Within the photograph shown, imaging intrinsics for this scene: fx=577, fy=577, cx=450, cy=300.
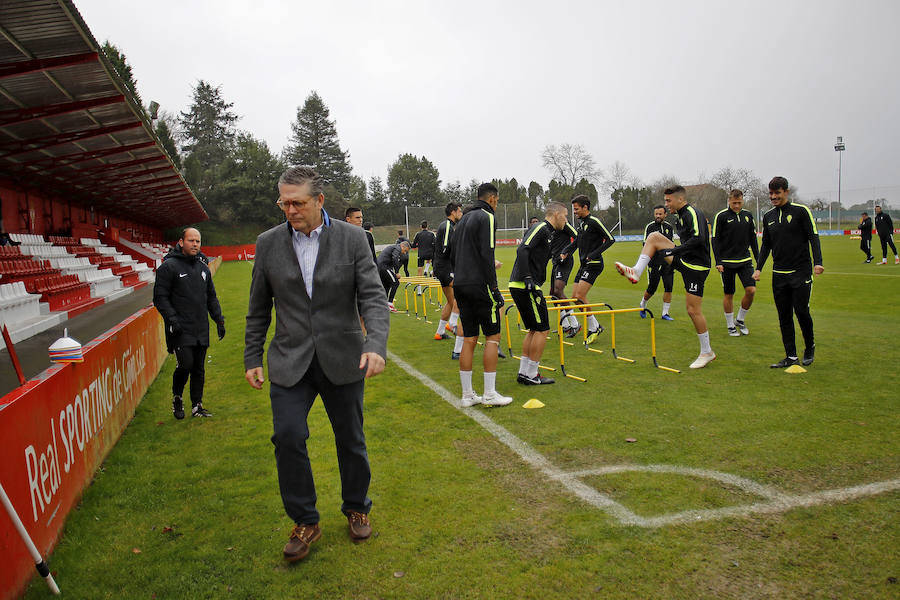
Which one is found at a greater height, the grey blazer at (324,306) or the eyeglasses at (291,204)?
the eyeglasses at (291,204)

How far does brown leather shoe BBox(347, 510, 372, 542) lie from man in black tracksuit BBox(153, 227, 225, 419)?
3.49m

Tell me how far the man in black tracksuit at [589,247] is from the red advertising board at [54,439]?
6.66m

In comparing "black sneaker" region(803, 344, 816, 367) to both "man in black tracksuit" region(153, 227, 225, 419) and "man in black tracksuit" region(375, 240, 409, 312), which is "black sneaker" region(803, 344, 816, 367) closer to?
"man in black tracksuit" region(375, 240, 409, 312)

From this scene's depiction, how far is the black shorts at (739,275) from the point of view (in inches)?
369

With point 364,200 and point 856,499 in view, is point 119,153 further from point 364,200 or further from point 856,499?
point 364,200

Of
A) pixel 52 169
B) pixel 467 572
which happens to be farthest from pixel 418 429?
pixel 52 169

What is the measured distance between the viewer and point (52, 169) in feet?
66.8

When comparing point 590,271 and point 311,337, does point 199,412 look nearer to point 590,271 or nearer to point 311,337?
point 311,337

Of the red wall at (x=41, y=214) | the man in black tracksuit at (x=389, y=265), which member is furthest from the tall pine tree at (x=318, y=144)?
the man in black tracksuit at (x=389, y=265)

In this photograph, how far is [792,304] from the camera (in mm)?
7117

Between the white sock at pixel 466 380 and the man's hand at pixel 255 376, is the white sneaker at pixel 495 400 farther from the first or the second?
the man's hand at pixel 255 376

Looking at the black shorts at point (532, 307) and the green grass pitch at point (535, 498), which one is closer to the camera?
the green grass pitch at point (535, 498)

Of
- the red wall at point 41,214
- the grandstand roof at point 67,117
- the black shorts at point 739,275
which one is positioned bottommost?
the black shorts at point 739,275

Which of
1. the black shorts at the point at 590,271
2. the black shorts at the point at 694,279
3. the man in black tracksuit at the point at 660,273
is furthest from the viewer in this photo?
the man in black tracksuit at the point at 660,273
